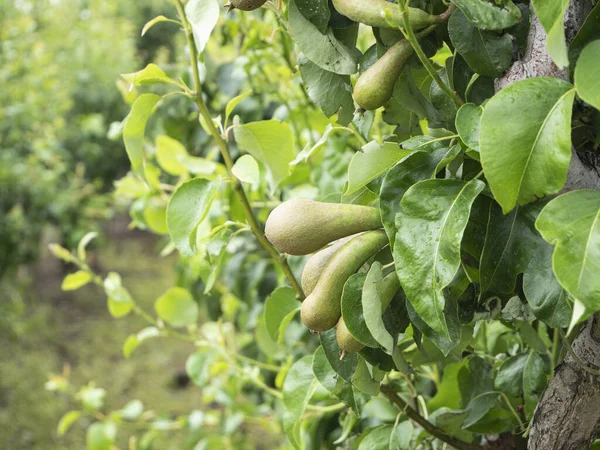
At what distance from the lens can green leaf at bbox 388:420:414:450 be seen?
682mm

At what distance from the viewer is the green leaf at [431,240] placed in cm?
44

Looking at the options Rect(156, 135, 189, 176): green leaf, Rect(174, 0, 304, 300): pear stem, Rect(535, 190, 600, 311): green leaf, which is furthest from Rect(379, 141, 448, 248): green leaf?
Rect(156, 135, 189, 176): green leaf

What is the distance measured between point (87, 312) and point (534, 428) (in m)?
5.16

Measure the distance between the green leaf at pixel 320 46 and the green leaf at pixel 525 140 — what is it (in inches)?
6.9

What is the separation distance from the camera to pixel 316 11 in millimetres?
529

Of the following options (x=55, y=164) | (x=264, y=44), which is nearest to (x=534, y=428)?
(x=264, y=44)

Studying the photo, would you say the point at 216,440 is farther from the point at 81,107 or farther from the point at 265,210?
the point at 81,107

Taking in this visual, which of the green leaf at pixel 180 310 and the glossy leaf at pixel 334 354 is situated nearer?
the glossy leaf at pixel 334 354

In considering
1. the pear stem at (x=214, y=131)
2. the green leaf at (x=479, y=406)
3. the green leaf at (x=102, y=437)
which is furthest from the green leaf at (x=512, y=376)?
the green leaf at (x=102, y=437)

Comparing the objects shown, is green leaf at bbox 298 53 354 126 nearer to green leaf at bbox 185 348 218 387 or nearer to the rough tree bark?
the rough tree bark

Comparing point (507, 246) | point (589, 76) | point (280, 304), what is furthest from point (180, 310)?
point (589, 76)

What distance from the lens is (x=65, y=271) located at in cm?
586

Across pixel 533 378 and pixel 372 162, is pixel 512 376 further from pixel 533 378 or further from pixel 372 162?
pixel 372 162

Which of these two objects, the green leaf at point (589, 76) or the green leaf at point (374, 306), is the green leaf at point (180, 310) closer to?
the green leaf at point (374, 306)
